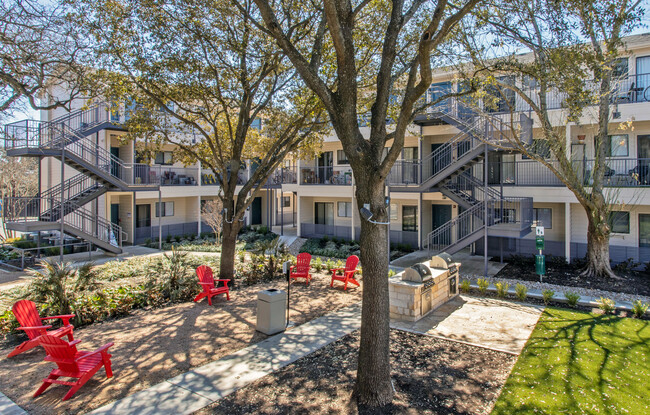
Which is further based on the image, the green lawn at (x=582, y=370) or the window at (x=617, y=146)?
the window at (x=617, y=146)

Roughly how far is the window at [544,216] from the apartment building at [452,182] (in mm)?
44

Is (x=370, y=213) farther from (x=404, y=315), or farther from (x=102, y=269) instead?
(x=102, y=269)

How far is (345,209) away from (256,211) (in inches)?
447

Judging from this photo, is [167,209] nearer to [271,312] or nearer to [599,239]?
[271,312]

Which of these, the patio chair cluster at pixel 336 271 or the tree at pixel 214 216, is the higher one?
the tree at pixel 214 216

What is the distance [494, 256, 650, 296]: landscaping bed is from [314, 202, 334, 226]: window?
11.8 meters

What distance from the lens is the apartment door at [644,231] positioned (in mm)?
17328

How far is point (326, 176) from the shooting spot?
87.5 feet

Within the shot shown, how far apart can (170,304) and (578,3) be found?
12.4m

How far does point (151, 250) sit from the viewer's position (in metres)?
22.8

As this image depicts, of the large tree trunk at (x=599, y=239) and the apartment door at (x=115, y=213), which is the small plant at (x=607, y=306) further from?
the apartment door at (x=115, y=213)

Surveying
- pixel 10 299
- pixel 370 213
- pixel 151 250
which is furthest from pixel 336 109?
pixel 151 250

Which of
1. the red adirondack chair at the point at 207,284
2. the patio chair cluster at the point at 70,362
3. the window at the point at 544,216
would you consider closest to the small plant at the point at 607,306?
the window at the point at 544,216

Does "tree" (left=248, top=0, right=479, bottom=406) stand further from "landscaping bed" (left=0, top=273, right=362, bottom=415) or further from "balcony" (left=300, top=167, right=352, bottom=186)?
"balcony" (left=300, top=167, right=352, bottom=186)
